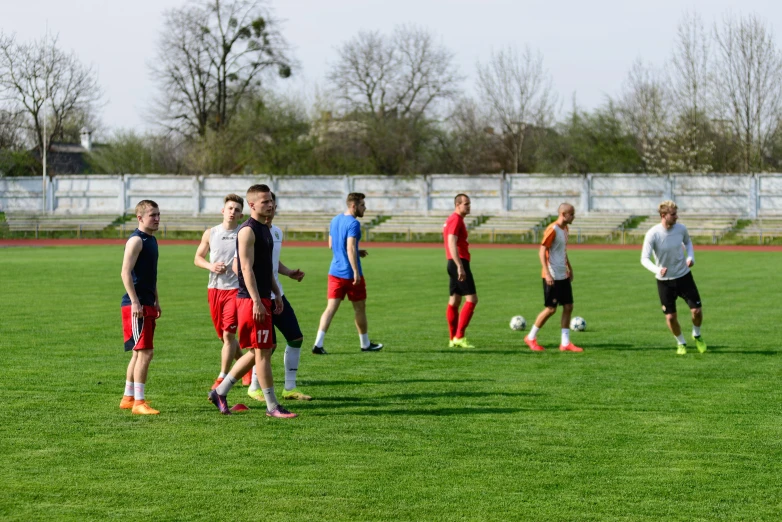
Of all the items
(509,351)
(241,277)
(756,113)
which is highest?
(756,113)

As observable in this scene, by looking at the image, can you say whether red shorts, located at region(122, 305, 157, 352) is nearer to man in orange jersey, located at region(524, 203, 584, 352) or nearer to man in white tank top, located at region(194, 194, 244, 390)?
man in white tank top, located at region(194, 194, 244, 390)

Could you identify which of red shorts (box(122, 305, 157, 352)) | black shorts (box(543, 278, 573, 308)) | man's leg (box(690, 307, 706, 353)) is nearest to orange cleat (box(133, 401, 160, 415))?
red shorts (box(122, 305, 157, 352))

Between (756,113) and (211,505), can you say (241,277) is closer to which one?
(211,505)

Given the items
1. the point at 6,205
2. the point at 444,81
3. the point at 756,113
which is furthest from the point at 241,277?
the point at 444,81

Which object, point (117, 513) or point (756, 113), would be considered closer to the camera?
point (117, 513)

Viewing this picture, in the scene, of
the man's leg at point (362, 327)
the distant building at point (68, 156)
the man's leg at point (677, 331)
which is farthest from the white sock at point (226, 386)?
the distant building at point (68, 156)

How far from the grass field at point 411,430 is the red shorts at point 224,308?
0.72 metres

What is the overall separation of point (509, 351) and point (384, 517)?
292 inches

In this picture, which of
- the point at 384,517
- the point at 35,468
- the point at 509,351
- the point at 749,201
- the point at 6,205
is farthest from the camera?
the point at 6,205

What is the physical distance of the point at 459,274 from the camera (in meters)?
13.2

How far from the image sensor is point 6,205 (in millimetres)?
61500

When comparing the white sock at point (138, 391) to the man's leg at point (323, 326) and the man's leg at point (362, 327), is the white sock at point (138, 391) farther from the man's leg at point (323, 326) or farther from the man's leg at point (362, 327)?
the man's leg at point (362, 327)

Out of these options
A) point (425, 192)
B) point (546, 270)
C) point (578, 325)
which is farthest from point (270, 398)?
point (425, 192)

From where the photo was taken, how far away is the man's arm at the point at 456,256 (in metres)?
13.2
